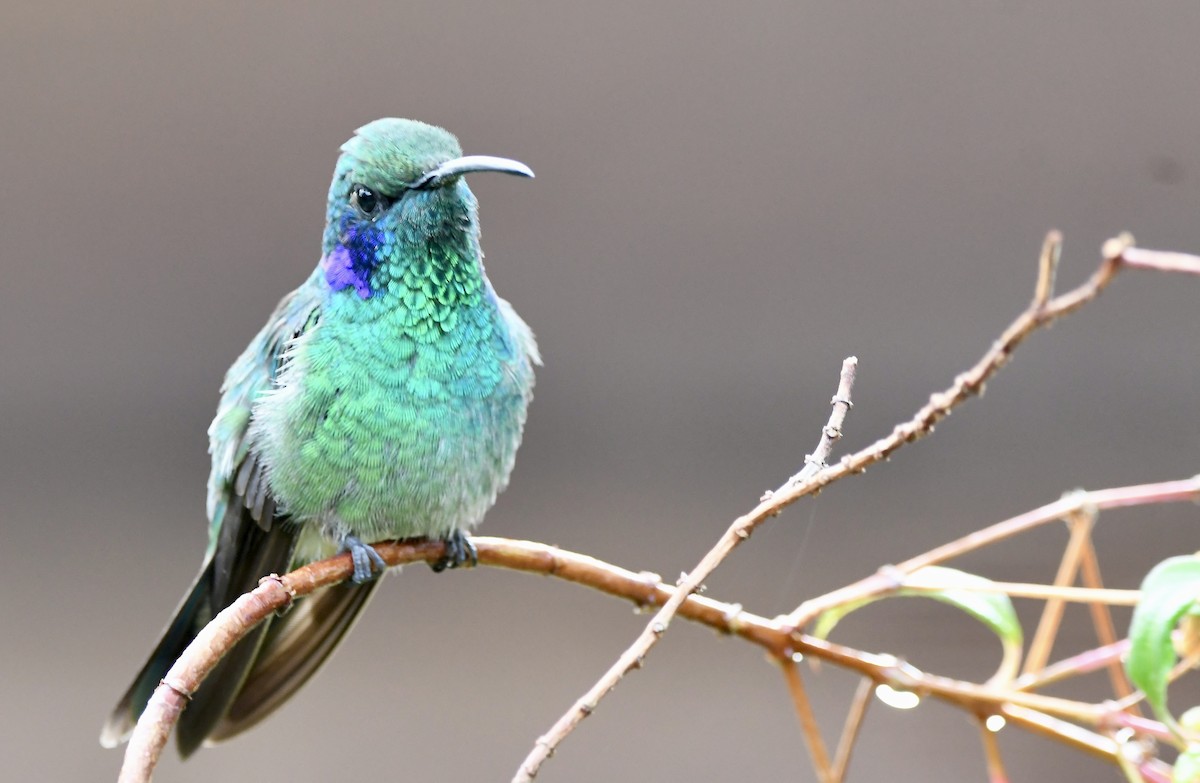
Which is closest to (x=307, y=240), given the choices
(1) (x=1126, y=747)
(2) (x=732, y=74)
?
(2) (x=732, y=74)

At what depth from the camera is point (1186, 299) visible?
9.74 ft

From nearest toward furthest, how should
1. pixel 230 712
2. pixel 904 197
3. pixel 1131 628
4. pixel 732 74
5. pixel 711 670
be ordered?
pixel 1131 628 → pixel 230 712 → pixel 732 74 → pixel 904 197 → pixel 711 670

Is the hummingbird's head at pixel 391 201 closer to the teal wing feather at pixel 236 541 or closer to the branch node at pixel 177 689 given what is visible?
the teal wing feather at pixel 236 541

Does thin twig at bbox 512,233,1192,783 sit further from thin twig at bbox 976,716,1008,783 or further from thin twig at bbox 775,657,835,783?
thin twig at bbox 976,716,1008,783

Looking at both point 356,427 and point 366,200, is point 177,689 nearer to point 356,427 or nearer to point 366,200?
point 356,427

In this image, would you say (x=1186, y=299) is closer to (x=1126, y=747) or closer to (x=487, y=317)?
(x=487, y=317)

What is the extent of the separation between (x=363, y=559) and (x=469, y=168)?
0.45m

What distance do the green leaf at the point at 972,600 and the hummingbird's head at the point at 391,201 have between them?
665 mm

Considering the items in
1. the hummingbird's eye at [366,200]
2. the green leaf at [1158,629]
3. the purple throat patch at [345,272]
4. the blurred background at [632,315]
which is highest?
the blurred background at [632,315]

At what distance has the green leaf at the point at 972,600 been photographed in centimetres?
88

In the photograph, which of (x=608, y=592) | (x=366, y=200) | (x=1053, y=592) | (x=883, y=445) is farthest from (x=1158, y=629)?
(x=366, y=200)

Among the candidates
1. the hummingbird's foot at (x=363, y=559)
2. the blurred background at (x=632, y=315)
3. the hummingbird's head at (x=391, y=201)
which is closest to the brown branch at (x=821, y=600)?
the hummingbird's foot at (x=363, y=559)

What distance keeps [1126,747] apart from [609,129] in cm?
208

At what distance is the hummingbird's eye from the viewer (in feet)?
4.72
